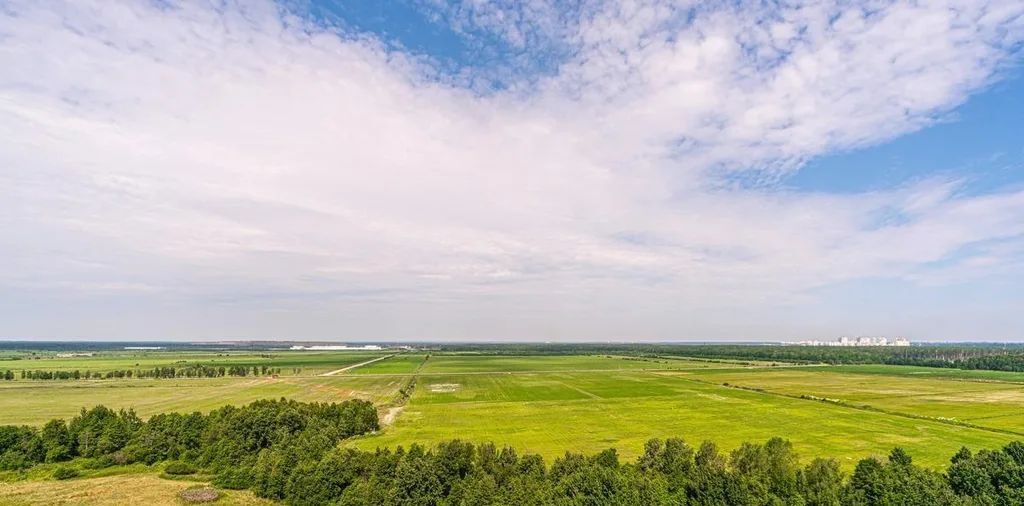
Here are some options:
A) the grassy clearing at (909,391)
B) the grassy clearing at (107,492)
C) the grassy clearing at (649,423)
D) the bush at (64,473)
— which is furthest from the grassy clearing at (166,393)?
the grassy clearing at (909,391)

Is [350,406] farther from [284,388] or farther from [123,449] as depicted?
[284,388]

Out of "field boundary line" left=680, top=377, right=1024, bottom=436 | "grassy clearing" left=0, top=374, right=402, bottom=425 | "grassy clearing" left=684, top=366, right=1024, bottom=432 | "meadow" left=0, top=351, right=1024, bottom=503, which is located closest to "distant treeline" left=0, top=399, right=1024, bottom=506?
"meadow" left=0, top=351, right=1024, bottom=503

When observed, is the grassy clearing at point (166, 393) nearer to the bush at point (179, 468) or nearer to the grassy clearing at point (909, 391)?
the bush at point (179, 468)

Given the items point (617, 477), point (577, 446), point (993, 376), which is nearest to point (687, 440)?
point (577, 446)

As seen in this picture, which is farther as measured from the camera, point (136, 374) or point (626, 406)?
point (136, 374)

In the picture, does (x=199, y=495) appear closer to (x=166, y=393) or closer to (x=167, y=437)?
(x=167, y=437)

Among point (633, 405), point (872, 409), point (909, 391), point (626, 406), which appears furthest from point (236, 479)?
point (909, 391)
